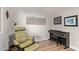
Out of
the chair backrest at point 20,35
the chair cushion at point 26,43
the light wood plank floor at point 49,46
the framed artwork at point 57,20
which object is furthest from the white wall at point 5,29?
the framed artwork at point 57,20

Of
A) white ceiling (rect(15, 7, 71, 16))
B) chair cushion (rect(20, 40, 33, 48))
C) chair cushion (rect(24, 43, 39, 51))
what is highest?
white ceiling (rect(15, 7, 71, 16))

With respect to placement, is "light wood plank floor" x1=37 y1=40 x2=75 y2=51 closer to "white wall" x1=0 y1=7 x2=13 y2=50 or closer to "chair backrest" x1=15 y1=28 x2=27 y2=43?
"chair backrest" x1=15 y1=28 x2=27 y2=43

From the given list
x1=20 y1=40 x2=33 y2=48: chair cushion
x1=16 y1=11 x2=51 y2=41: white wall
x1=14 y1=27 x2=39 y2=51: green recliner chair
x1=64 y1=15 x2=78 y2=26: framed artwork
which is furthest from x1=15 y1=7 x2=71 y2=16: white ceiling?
x1=20 y1=40 x2=33 y2=48: chair cushion

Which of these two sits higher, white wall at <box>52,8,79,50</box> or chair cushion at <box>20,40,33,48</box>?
white wall at <box>52,8,79,50</box>

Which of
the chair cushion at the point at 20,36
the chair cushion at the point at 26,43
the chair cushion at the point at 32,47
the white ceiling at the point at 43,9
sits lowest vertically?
the chair cushion at the point at 32,47

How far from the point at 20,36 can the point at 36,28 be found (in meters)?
0.28

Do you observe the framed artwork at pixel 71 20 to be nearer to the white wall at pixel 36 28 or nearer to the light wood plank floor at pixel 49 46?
the white wall at pixel 36 28

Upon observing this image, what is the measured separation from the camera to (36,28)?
149 cm

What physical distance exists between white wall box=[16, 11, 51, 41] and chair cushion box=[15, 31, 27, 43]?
0.09 m

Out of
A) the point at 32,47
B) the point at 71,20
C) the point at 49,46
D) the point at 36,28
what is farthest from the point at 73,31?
the point at 32,47

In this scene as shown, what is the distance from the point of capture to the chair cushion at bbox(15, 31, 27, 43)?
1.43 m

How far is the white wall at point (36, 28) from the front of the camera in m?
1.43
